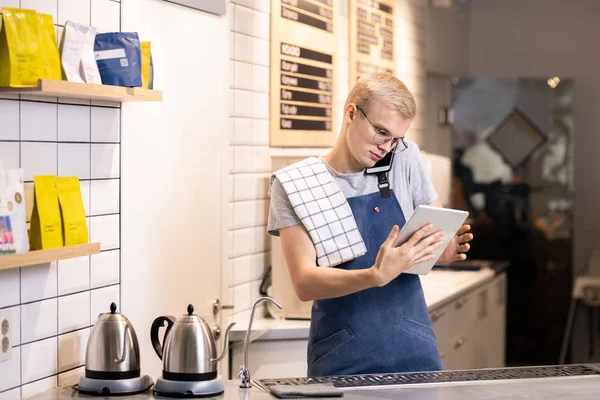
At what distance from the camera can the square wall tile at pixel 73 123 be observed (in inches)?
97.3

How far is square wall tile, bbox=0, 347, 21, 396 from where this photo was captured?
228 centimetres

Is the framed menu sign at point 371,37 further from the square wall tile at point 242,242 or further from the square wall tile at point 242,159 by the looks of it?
the square wall tile at point 242,242

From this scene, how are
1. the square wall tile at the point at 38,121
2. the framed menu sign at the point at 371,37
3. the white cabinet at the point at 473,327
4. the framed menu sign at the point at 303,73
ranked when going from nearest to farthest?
the square wall tile at the point at 38,121, the framed menu sign at the point at 303,73, the white cabinet at the point at 473,327, the framed menu sign at the point at 371,37

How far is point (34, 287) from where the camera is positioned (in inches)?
94.0

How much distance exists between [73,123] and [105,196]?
29 centimetres

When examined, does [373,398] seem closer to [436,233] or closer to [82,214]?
[436,233]

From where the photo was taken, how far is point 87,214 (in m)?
2.62

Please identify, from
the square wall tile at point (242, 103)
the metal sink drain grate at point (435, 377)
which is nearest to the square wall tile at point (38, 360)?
the metal sink drain grate at point (435, 377)

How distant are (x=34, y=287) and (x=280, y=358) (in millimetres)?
1423

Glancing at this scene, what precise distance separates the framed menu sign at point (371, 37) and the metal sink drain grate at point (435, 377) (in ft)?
8.93

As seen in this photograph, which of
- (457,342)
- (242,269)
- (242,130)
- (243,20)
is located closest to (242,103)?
(242,130)

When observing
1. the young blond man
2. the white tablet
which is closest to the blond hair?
the young blond man

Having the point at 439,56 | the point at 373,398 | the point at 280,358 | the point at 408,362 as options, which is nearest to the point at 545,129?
the point at 439,56

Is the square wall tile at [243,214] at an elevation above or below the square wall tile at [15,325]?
above
